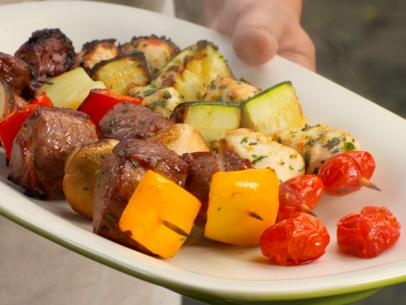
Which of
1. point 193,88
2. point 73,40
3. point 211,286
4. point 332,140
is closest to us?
point 211,286

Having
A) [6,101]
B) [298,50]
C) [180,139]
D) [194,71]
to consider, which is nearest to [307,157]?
[180,139]

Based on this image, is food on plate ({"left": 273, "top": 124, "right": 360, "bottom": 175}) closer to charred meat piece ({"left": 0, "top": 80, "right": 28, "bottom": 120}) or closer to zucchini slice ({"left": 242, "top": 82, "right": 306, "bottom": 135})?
zucchini slice ({"left": 242, "top": 82, "right": 306, "bottom": 135})

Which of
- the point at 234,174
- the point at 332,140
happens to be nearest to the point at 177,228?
the point at 234,174

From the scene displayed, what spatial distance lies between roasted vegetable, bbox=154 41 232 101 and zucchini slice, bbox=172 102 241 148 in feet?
0.86

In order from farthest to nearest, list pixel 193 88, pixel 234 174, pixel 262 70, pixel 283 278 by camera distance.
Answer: pixel 262 70 → pixel 193 88 → pixel 234 174 → pixel 283 278

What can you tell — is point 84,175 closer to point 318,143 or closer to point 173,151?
point 173,151

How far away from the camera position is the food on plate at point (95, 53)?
2400 mm

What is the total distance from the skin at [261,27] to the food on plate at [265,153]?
567mm

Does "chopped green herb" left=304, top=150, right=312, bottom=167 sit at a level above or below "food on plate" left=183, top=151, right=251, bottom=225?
below

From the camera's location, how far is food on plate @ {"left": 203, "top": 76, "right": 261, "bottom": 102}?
7.12 feet

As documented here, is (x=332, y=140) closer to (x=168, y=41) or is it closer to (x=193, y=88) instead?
(x=193, y=88)

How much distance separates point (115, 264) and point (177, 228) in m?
0.24

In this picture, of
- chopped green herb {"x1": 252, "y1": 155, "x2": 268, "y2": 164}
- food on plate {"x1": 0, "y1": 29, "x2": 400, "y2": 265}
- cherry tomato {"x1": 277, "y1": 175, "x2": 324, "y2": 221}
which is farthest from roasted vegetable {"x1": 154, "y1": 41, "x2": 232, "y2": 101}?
cherry tomato {"x1": 277, "y1": 175, "x2": 324, "y2": 221}

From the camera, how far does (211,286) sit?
132 cm
